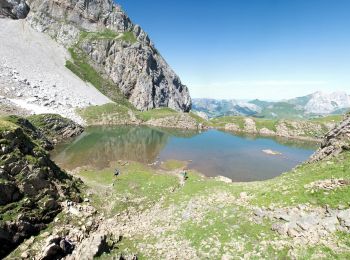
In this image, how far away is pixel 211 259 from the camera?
22922mm

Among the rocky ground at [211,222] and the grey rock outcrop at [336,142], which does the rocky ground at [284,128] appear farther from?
the rocky ground at [211,222]

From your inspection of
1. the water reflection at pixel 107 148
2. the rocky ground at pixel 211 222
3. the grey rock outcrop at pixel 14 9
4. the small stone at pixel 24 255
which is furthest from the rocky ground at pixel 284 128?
the grey rock outcrop at pixel 14 9

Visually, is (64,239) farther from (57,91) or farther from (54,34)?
(54,34)

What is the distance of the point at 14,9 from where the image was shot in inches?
7185

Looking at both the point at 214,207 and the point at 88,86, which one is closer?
the point at 214,207

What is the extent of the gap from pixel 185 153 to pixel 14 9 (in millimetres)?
178354

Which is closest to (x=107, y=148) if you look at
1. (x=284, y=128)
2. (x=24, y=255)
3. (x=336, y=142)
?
(x=24, y=255)

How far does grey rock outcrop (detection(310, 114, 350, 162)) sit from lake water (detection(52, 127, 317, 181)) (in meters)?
21.1

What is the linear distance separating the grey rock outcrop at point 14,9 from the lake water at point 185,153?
128m

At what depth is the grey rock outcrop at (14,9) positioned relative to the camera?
573 ft

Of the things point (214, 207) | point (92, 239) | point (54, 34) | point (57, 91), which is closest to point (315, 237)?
point (214, 207)

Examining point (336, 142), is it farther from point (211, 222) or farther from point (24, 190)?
point (24, 190)

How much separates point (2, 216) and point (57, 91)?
122991 millimetres

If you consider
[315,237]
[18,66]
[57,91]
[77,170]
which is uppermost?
[18,66]
